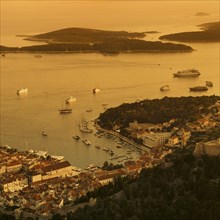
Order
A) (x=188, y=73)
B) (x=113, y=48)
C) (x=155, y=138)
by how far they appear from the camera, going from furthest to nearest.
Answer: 1. (x=113, y=48)
2. (x=188, y=73)
3. (x=155, y=138)

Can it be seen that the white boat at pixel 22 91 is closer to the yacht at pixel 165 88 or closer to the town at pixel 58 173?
the yacht at pixel 165 88

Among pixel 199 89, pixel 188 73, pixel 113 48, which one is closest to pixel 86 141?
pixel 199 89

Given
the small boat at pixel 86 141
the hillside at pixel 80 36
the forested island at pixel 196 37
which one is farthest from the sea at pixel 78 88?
the hillside at pixel 80 36

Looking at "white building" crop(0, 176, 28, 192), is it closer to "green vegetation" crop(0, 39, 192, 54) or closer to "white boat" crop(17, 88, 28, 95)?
"white boat" crop(17, 88, 28, 95)

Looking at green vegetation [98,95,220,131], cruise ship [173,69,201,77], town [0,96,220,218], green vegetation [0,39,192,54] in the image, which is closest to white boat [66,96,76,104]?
green vegetation [98,95,220,131]

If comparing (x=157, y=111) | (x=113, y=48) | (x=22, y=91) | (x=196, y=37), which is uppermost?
(x=196, y=37)

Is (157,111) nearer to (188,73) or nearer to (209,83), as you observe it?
(209,83)

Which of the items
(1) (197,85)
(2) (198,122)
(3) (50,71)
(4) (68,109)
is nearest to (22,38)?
(3) (50,71)

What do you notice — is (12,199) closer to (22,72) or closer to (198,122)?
(198,122)
